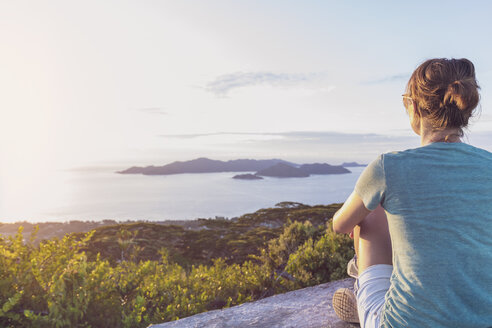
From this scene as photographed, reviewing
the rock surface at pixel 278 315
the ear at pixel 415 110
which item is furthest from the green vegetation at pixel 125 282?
the ear at pixel 415 110

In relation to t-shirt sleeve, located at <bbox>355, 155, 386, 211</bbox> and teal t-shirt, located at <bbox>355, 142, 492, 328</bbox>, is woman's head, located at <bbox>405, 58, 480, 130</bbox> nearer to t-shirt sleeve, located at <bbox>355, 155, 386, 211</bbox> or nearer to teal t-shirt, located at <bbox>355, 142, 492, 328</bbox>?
teal t-shirt, located at <bbox>355, 142, 492, 328</bbox>

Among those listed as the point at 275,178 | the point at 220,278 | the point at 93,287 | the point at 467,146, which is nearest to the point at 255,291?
the point at 220,278

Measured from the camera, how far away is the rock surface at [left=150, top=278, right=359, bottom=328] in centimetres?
288

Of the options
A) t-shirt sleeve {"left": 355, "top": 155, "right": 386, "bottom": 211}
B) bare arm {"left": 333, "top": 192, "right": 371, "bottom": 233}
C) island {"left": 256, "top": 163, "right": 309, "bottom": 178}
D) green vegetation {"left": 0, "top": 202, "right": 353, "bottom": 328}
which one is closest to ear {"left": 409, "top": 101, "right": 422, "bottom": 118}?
t-shirt sleeve {"left": 355, "top": 155, "right": 386, "bottom": 211}

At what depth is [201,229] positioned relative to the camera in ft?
31.5

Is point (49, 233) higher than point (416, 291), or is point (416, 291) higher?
point (416, 291)

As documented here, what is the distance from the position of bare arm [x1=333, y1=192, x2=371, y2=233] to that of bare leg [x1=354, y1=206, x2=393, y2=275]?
16 cm

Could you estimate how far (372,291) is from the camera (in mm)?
2096

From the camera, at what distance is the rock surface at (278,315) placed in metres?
2.88

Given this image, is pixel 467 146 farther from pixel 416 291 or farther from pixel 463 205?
pixel 416 291

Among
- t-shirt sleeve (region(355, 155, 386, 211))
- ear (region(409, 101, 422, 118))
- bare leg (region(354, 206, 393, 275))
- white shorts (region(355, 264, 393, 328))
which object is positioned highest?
ear (region(409, 101, 422, 118))

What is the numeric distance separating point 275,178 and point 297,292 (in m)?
30.0

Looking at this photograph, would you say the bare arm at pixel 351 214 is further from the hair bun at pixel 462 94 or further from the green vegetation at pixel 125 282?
the green vegetation at pixel 125 282

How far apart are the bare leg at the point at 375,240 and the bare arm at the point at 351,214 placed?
16cm
